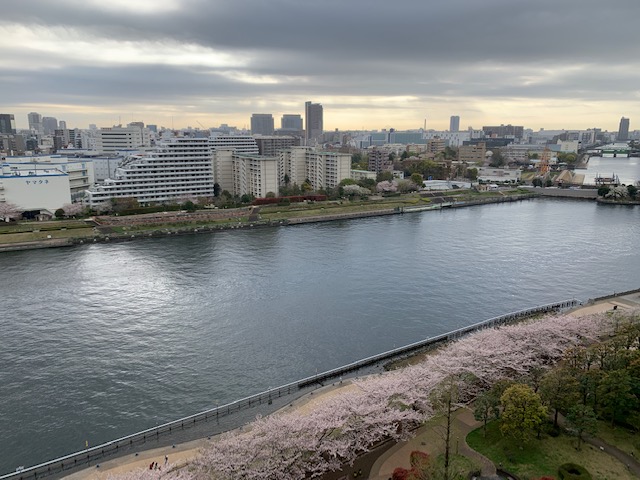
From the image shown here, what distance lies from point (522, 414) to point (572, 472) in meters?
1.07

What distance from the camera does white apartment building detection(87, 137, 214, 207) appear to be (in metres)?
32.2

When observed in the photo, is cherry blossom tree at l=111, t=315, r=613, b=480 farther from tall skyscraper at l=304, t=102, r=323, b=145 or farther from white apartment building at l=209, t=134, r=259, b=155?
tall skyscraper at l=304, t=102, r=323, b=145

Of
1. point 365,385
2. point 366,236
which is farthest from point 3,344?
point 366,236

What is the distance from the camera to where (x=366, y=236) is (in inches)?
1093

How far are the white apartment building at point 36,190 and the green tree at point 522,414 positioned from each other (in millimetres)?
30429

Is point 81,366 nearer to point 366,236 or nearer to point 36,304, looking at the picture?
point 36,304

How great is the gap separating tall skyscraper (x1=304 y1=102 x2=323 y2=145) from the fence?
5322 inches

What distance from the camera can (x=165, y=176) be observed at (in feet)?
111

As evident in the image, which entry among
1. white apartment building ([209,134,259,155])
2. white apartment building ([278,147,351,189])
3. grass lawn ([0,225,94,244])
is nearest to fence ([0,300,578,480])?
grass lawn ([0,225,94,244])

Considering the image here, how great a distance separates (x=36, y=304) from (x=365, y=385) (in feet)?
41.9

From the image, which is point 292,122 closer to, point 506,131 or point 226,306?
point 506,131

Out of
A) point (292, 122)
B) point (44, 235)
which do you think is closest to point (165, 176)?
point (44, 235)

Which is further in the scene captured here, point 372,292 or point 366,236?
point 366,236

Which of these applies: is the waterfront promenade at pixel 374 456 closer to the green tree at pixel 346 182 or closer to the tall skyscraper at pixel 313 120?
the green tree at pixel 346 182
